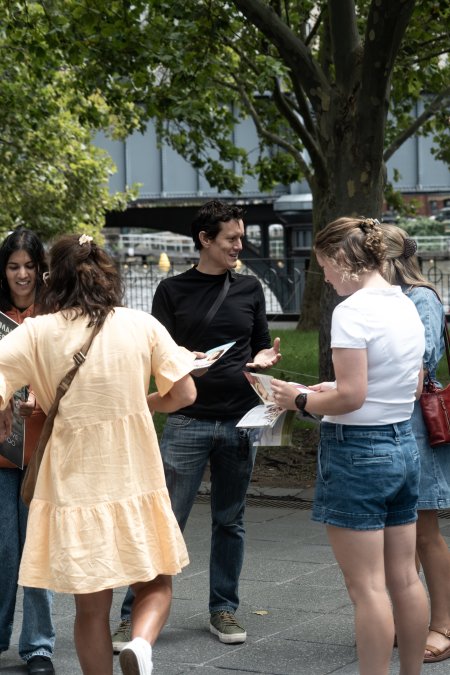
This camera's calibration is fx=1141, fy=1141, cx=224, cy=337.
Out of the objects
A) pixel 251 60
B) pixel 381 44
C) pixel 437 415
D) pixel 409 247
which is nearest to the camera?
pixel 409 247

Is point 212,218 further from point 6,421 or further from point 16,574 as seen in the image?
point 16,574

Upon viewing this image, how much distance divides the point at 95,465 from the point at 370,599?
1047 millimetres

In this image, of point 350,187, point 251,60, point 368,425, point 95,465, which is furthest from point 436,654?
point 251,60

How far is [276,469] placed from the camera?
981 cm

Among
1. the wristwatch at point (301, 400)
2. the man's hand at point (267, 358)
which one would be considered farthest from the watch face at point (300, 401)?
the man's hand at point (267, 358)

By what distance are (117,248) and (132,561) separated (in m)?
68.1

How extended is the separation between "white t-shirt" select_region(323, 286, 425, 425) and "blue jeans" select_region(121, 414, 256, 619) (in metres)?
1.20

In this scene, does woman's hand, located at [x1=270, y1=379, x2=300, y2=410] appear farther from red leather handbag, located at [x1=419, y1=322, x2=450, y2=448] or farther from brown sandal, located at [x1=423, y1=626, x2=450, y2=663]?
brown sandal, located at [x1=423, y1=626, x2=450, y2=663]

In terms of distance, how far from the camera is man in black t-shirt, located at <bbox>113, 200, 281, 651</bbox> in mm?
5152

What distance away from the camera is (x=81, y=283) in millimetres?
3867

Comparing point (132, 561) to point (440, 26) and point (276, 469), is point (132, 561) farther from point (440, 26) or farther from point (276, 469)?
point (440, 26)

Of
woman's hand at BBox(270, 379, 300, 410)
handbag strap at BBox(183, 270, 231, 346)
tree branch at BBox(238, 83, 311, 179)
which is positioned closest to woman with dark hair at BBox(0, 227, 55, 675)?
handbag strap at BBox(183, 270, 231, 346)

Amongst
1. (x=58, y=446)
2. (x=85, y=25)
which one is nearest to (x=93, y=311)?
(x=58, y=446)

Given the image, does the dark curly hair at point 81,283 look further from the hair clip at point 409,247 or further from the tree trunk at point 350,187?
the tree trunk at point 350,187
